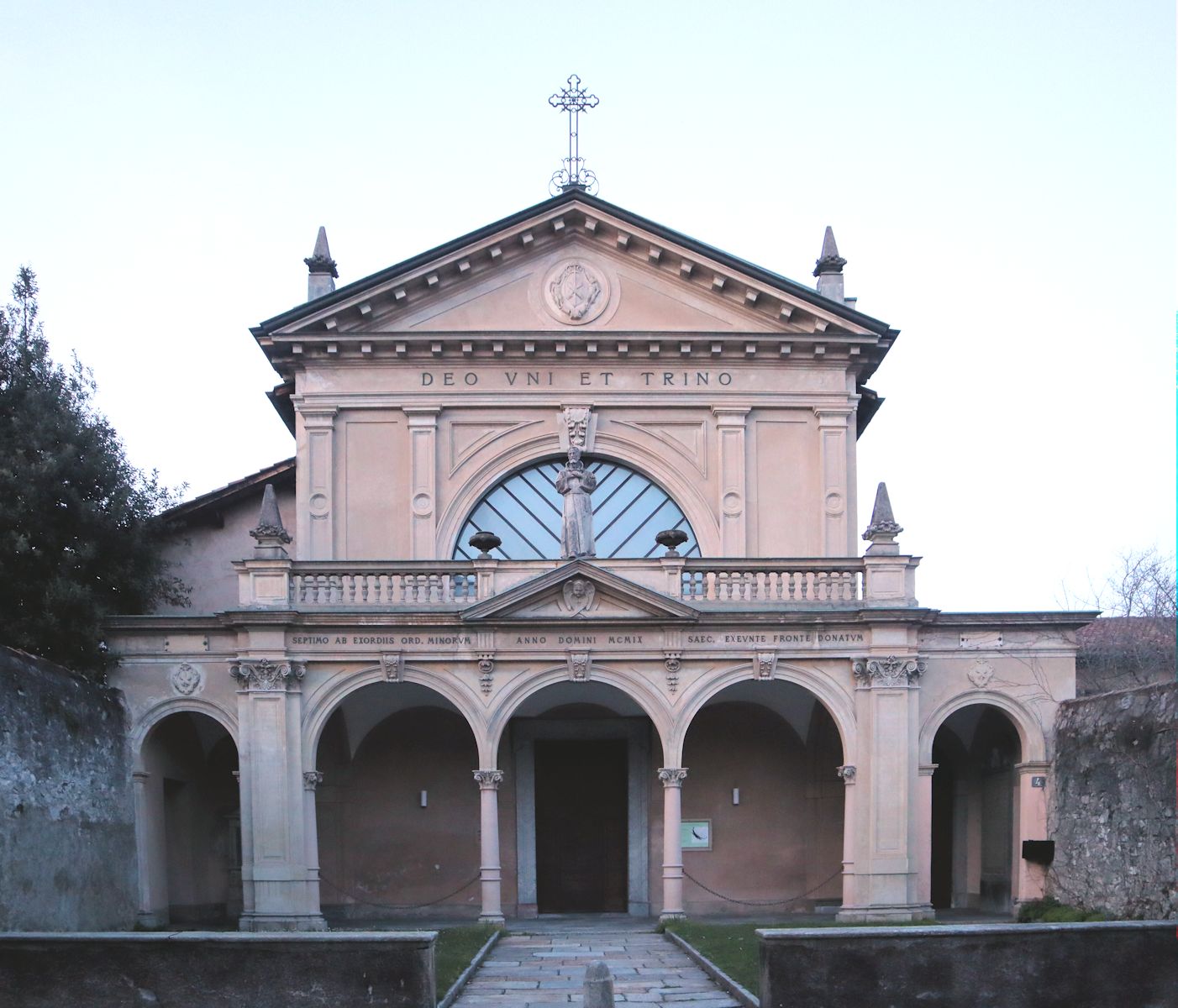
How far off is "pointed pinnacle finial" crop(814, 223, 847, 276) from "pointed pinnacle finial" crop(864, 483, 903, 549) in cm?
598

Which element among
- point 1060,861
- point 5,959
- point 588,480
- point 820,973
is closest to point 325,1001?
point 5,959

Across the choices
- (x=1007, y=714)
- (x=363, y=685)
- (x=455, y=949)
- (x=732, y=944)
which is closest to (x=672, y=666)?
(x=363, y=685)

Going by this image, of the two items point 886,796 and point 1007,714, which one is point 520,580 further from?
point 1007,714

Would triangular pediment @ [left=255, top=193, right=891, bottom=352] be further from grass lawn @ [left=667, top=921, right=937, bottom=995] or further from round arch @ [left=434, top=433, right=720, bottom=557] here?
grass lawn @ [left=667, top=921, right=937, bottom=995]

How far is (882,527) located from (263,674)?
1007cm

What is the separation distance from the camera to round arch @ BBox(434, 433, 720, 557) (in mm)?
26531

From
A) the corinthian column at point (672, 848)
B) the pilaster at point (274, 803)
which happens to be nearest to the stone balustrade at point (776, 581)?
the corinthian column at point (672, 848)

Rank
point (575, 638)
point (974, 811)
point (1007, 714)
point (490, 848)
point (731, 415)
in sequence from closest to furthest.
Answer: point (490, 848) → point (575, 638) → point (1007, 714) → point (974, 811) → point (731, 415)

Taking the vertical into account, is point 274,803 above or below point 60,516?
below

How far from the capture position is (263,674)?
23266mm

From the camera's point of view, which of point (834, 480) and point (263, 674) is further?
point (834, 480)

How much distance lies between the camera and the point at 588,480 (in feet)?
79.8

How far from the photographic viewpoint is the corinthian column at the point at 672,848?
2288 centimetres

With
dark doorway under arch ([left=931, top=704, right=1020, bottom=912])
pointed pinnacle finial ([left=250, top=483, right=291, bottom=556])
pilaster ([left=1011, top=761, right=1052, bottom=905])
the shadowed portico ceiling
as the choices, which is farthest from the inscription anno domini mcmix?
the shadowed portico ceiling
